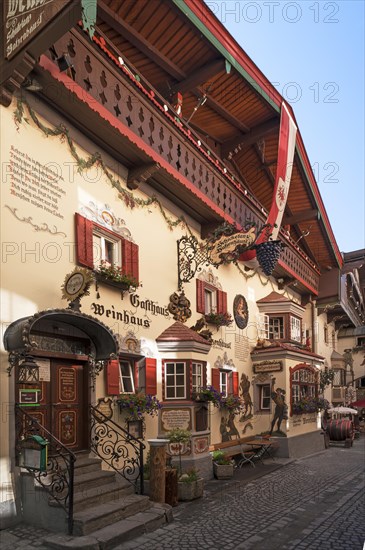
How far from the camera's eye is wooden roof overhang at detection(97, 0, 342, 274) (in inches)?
513

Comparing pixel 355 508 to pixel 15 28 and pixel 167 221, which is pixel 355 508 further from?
pixel 15 28

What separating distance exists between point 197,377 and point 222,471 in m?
2.37

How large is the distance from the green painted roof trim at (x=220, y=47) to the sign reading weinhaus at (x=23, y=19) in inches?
184

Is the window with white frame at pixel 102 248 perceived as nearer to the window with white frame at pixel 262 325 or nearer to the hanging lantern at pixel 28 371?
the hanging lantern at pixel 28 371

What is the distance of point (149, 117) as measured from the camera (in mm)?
12195

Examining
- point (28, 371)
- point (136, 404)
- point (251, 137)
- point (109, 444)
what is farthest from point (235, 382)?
point (28, 371)

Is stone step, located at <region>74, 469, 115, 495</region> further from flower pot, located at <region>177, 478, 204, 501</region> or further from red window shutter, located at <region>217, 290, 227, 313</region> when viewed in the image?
red window shutter, located at <region>217, 290, 227, 313</region>

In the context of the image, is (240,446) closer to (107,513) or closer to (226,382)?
(226,382)

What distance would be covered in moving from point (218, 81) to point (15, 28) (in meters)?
8.84

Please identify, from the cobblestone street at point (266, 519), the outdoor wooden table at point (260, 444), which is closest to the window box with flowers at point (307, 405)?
the outdoor wooden table at point (260, 444)

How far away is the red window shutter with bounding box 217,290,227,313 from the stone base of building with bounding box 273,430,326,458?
483 cm


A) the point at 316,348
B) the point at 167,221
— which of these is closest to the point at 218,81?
the point at 167,221

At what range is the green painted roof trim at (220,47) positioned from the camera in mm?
12398

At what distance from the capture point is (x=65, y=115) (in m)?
10.7
